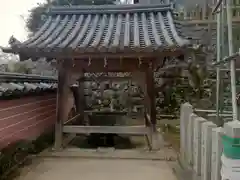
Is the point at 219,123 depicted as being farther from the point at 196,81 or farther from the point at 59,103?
the point at 196,81

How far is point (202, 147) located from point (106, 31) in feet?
13.8

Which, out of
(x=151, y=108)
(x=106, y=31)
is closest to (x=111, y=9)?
(x=106, y=31)

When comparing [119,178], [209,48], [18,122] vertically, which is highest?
[209,48]

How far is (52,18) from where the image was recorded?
7977mm

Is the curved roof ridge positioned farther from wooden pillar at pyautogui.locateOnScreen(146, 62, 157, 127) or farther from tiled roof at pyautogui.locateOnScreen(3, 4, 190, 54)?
wooden pillar at pyautogui.locateOnScreen(146, 62, 157, 127)

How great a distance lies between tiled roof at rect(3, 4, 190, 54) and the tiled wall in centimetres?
121

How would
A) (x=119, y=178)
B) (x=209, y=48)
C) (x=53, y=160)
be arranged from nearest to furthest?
(x=119, y=178), (x=53, y=160), (x=209, y=48)

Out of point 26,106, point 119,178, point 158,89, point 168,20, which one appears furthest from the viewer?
point 158,89

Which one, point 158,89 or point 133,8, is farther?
point 158,89

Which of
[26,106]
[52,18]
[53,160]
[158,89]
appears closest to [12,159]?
[53,160]

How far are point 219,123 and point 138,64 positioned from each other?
108 inches

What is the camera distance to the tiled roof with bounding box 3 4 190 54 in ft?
19.4

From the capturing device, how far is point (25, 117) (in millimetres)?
6469

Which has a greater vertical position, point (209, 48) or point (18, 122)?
point (209, 48)
